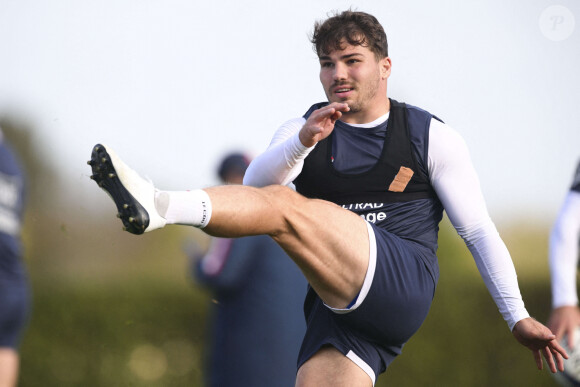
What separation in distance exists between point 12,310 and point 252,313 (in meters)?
1.21

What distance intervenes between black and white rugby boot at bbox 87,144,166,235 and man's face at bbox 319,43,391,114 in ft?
2.88

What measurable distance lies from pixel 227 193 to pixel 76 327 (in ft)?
7.67

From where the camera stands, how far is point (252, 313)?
379 cm

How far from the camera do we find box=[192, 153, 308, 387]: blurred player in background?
12.2ft

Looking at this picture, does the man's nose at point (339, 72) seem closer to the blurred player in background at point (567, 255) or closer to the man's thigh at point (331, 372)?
the man's thigh at point (331, 372)

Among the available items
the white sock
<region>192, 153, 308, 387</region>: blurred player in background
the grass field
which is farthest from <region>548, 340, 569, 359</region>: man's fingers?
the grass field

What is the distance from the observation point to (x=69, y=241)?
3.83 meters

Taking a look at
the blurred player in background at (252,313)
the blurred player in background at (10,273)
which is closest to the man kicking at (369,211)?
the blurred player in background at (252,313)

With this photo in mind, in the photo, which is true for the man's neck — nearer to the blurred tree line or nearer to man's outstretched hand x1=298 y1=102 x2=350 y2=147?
man's outstretched hand x1=298 y1=102 x2=350 y2=147

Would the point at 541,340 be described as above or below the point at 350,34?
below

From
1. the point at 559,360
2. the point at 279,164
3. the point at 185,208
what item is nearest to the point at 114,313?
the point at 279,164

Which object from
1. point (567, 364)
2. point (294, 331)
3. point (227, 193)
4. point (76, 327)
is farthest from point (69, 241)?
point (567, 364)

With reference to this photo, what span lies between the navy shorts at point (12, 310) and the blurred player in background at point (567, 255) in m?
2.62

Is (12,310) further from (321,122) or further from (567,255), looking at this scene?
(567,255)
